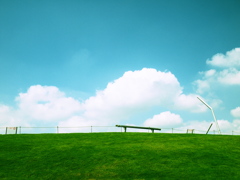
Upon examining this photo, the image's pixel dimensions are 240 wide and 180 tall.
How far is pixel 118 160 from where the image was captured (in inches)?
640

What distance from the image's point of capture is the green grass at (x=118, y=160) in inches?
551

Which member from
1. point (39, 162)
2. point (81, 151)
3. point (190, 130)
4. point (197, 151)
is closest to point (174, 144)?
point (197, 151)

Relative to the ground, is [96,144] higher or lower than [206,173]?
higher

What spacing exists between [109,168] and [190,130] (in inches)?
1115

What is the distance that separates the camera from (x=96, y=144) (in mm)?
21250

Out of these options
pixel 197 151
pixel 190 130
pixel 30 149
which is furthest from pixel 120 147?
pixel 190 130

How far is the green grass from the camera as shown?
14.0 meters

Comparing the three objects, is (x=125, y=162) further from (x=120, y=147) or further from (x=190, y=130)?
(x=190, y=130)

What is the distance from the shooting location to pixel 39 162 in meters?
16.4

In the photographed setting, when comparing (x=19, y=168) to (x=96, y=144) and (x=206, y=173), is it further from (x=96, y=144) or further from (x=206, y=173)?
(x=206, y=173)

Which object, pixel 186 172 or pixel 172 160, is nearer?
pixel 186 172

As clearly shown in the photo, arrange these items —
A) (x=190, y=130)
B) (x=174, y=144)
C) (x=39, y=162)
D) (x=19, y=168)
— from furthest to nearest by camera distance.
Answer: (x=190, y=130) < (x=174, y=144) < (x=39, y=162) < (x=19, y=168)

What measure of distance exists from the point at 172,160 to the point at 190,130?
25.5m

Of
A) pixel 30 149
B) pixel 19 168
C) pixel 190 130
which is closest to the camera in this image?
pixel 19 168
